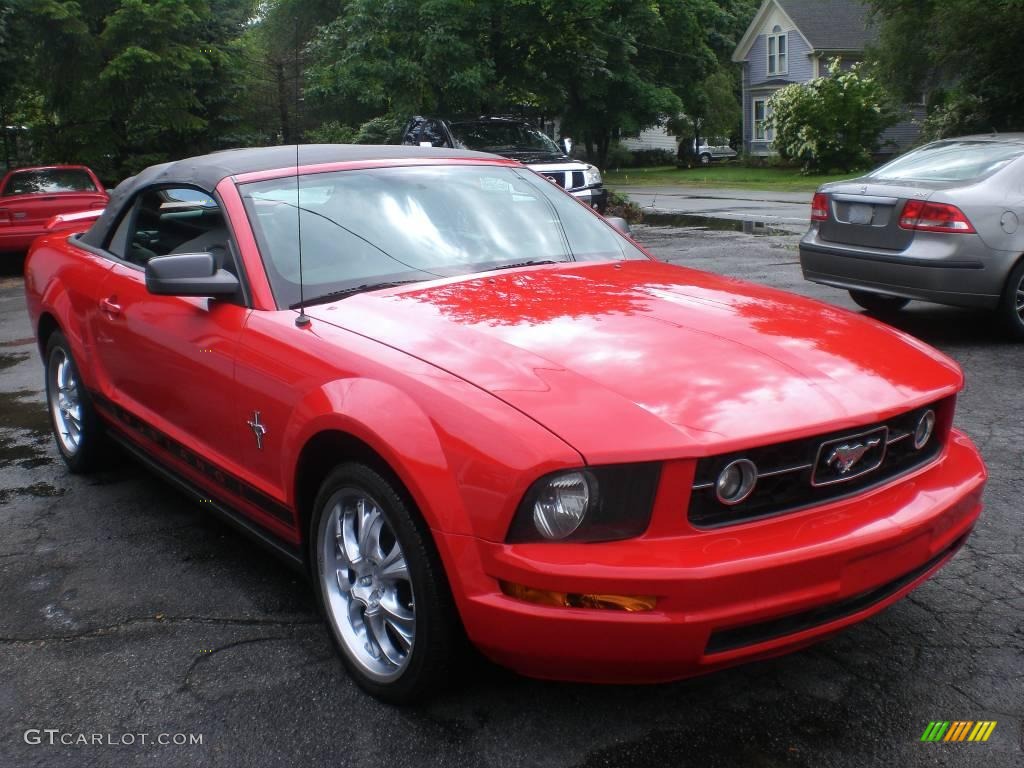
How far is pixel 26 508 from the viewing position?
16.1 ft

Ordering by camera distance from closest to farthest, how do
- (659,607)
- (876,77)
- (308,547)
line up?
1. (659,607)
2. (308,547)
3. (876,77)

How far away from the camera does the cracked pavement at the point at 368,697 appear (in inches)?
109

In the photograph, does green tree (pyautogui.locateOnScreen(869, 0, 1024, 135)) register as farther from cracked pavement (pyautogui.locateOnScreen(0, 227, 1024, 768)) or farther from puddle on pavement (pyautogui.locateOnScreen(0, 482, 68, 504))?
puddle on pavement (pyautogui.locateOnScreen(0, 482, 68, 504))

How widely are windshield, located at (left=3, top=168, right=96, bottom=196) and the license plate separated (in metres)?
11.7

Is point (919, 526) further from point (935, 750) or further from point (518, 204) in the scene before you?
point (518, 204)

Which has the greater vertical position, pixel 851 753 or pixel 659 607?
pixel 659 607

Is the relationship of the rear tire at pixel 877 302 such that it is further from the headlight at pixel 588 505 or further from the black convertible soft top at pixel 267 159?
the headlight at pixel 588 505

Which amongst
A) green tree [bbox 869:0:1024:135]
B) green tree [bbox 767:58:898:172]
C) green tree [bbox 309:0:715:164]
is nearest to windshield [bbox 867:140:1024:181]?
green tree [bbox 869:0:1024:135]

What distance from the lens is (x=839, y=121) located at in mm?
36312

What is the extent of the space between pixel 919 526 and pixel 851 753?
0.60 m

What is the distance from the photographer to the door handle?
4.46 meters

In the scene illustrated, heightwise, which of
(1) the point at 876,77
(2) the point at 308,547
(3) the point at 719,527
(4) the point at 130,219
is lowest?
(2) the point at 308,547

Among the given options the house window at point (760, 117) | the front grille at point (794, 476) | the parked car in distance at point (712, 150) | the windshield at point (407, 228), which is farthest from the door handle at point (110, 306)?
the parked car in distance at point (712, 150)

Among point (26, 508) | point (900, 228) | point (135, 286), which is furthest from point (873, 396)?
point (900, 228)
